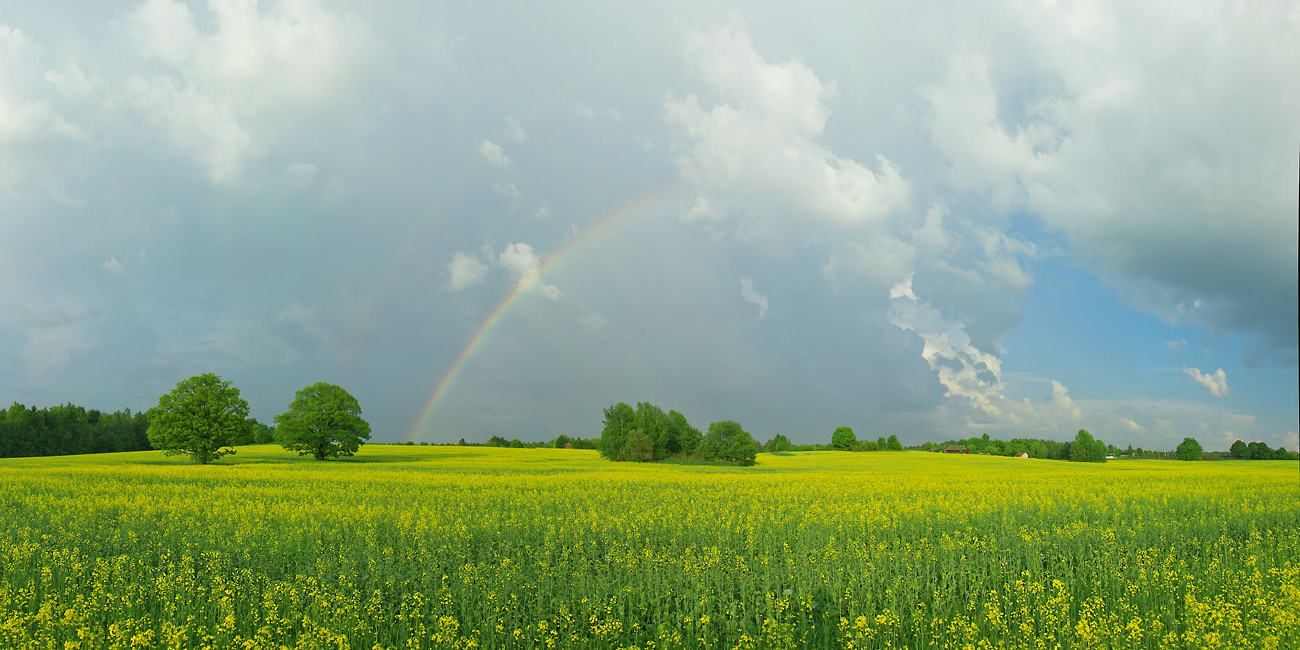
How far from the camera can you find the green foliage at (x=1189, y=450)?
107469mm

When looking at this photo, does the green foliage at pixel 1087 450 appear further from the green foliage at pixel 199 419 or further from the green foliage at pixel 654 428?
the green foliage at pixel 199 419

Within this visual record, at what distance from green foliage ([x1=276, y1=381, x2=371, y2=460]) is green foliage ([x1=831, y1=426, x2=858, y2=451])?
316ft

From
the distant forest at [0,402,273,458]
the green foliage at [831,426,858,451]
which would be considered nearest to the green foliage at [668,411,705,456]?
the distant forest at [0,402,273,458]

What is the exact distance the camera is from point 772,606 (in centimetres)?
862

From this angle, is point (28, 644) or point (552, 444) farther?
point (552, 444)

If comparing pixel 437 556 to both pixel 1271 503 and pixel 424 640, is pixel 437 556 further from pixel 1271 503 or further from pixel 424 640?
pixel 1271 503

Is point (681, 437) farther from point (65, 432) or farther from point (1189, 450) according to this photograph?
point (1189, 450)

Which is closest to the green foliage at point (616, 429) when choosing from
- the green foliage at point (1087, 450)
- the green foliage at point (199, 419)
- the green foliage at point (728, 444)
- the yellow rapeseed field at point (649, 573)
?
the green foliage at point (728, 444)

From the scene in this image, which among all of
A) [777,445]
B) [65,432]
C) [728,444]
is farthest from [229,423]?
[777,445]

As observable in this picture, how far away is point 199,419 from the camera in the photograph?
173 ft

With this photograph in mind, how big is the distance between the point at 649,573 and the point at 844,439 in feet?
424

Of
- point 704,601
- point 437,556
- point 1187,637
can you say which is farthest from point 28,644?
point 1187,637

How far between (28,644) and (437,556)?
5973 millimetres

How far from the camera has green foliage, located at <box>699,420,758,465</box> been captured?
6938cm
